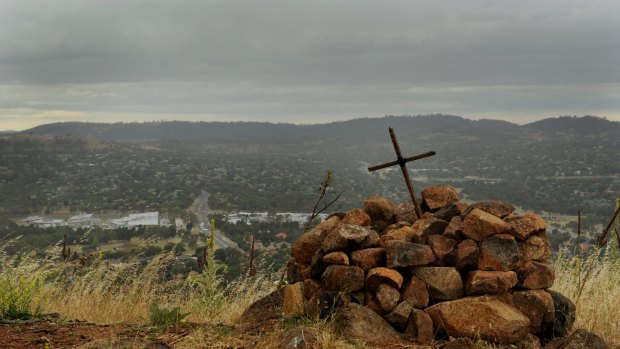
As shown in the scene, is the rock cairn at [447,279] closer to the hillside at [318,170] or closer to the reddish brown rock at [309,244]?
the reddish brown rock at [309,244]

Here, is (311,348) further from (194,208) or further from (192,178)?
(192,178)

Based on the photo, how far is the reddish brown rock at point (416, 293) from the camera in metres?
5.94

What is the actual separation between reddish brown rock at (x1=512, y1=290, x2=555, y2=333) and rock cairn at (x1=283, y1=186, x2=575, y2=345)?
0.01m

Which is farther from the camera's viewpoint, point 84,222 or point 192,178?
point 192,178

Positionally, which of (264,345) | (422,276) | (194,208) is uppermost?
(422,276)

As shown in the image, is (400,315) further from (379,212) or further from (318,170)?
(318,170)

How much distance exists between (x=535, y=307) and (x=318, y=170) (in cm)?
7877

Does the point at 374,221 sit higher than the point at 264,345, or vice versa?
the point at 374,221

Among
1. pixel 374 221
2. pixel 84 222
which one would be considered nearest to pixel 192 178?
pixel 84 222

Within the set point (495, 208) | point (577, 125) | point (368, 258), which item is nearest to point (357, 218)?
point (368, 258)

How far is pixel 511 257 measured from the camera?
6.00m

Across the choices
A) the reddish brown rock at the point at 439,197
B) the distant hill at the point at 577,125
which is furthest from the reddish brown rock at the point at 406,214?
the distant hill at the point at 577,125

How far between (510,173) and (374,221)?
74133 mm

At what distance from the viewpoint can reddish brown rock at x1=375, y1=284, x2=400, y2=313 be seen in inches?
232
